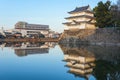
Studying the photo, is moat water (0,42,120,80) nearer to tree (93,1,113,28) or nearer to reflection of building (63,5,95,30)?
tree (93,1,113,28)

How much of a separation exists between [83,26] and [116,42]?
44.2ft

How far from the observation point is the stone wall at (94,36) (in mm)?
44106

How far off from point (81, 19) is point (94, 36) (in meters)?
9.29

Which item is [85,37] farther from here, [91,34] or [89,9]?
[89,9]

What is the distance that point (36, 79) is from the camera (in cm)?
1025

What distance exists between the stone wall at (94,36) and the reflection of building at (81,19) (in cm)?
180

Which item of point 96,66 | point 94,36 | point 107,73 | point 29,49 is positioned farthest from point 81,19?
point 107,73

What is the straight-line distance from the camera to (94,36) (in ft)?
160

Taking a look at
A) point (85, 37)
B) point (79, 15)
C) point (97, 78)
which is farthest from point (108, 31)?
point (97, 78)

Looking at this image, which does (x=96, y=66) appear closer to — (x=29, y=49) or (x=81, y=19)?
(x=29, y=49)

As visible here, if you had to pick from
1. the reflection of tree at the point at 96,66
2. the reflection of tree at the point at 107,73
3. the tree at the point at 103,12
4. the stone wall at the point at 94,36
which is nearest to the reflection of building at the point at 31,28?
the stone wall at the point at 94,36

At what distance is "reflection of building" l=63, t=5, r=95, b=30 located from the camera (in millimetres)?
54987

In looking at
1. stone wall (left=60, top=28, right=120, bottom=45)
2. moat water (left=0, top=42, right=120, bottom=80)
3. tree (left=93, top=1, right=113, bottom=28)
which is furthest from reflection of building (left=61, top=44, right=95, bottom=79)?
tree (left=93, top=1, right=113, bottom=28)

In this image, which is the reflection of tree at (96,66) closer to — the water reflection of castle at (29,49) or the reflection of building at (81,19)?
the water reflection of castle at (29,49)
